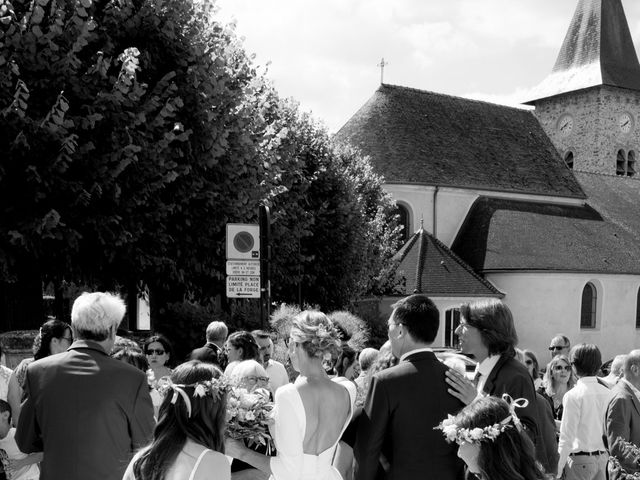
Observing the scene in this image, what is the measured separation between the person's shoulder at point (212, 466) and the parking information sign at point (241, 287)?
676 cm

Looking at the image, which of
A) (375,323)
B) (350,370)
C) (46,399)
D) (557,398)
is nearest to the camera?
(46,399)

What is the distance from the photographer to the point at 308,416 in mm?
4621

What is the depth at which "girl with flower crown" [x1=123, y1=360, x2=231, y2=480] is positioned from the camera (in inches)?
128

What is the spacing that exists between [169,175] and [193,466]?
9.62 metres

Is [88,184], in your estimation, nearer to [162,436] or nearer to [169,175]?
[169,175]

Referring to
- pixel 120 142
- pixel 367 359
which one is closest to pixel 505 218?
pixel 120 142

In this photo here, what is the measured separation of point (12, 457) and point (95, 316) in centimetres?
140

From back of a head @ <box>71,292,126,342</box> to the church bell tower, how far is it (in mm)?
46416

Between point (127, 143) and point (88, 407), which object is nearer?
point (88, 407)

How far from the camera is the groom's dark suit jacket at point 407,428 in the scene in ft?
14.0

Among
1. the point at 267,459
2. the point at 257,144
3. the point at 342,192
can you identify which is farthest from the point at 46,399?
the point at 342,192

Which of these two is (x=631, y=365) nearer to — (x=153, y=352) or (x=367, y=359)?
(x=367, y=359)

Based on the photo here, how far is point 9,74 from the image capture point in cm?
1120

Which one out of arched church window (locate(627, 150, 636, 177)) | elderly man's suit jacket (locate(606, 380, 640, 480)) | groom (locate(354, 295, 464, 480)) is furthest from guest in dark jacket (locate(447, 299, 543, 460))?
arched church window (locate(627, 150, 636, 177))
